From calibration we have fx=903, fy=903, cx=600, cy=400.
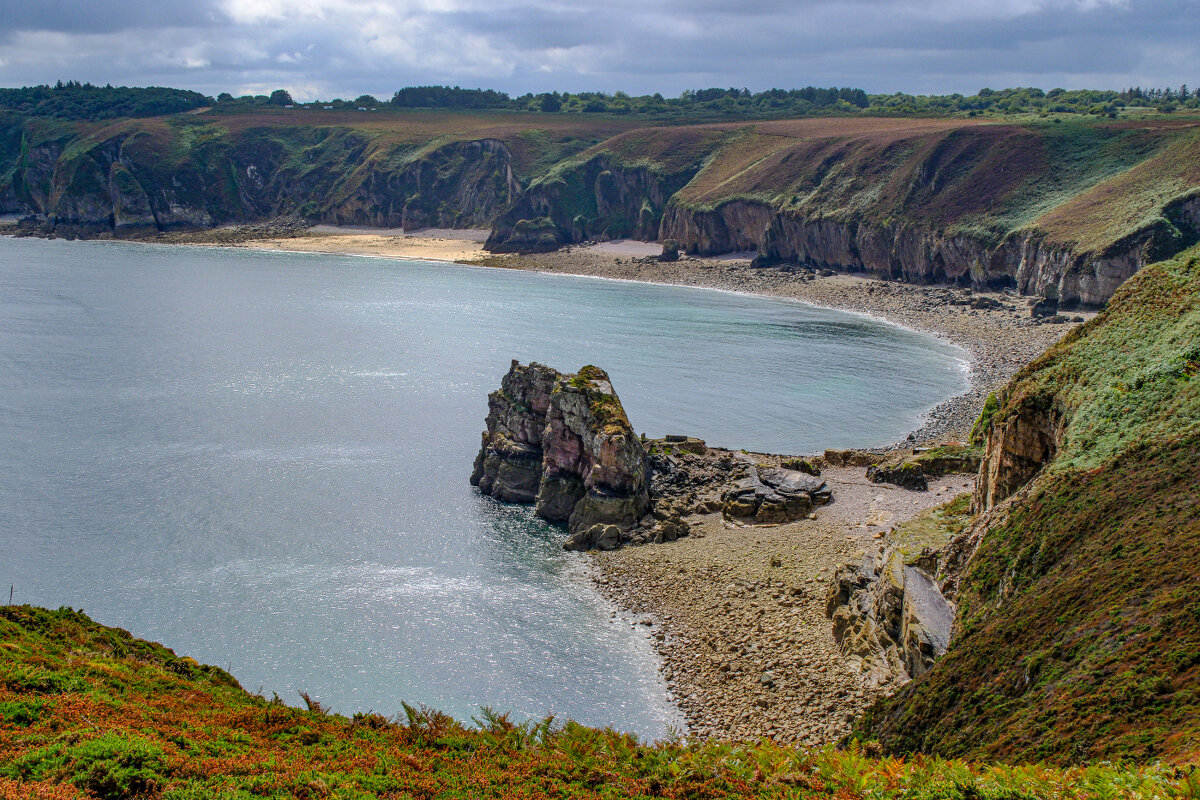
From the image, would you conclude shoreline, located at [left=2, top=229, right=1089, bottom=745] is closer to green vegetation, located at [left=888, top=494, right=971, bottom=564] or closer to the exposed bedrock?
green vegetation, located at [left=888, top=494, right=971, bottom=564]

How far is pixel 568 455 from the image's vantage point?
4175 cm

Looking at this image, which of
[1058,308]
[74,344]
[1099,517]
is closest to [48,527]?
[1099,517]

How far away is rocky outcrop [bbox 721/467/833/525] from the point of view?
125 ft

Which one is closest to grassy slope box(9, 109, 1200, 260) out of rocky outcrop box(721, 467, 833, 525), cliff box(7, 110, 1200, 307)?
cliff box(7, 110, 1200, 307)

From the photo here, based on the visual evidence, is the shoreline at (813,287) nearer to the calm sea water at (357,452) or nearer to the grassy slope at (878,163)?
the calm sea water at (357,452)

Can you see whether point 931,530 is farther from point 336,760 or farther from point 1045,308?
point 1045,308

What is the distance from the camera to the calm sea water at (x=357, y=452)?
2972cm

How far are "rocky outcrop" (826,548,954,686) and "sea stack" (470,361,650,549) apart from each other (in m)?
11.5

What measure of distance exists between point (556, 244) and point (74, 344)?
92.7 m

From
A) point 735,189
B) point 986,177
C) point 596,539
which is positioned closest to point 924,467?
point 596,539

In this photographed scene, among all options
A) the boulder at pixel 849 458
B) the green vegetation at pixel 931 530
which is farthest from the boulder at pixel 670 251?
the green vegetation at pixel 931 530

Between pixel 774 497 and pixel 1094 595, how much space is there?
20.0 meters

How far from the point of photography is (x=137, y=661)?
2036 cm

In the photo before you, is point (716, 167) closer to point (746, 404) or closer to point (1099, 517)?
point (746, 404)
